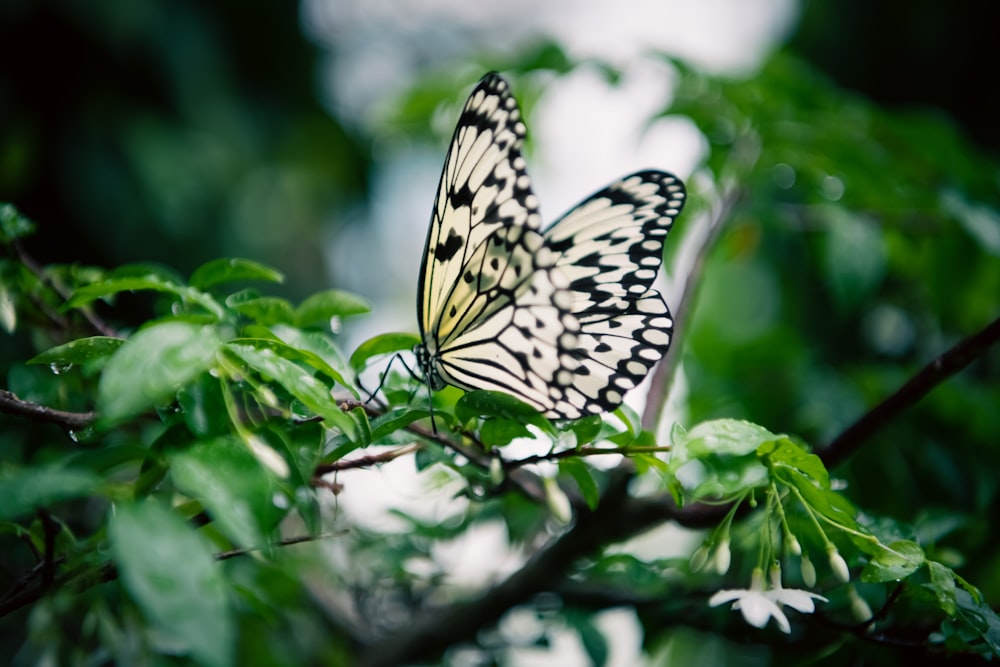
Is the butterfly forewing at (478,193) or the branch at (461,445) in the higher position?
the butterfly forewing at (478,193)

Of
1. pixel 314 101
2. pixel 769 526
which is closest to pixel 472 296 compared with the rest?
pixel 769 526

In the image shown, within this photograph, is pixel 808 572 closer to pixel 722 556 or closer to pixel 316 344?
pixel 722 556

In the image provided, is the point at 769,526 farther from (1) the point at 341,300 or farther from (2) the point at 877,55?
(2) the point at 877,55

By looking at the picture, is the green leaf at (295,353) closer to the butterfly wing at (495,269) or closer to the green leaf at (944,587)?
the butterfly wing at (495,269)

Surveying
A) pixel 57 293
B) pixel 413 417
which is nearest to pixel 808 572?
pixel 413 417

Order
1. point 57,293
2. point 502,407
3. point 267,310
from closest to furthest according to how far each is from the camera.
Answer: point 502,407 < point 267,310 < point 57,293

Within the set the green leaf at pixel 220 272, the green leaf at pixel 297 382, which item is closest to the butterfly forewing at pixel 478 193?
the green leaf at pixel 220 272
